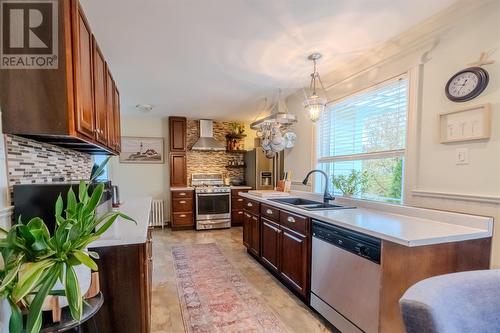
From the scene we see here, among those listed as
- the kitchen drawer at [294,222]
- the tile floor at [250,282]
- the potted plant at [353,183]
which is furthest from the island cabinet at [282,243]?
the potted plant at [353,183]

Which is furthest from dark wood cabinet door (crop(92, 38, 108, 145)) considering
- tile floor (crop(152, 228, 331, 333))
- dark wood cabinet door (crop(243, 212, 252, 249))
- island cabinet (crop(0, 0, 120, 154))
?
dark wood cabinet door (crop(243, 212, 252, 249))

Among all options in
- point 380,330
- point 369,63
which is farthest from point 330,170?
point 380,330

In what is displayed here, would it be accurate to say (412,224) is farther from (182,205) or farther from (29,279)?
(182,205)

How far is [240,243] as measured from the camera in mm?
4117

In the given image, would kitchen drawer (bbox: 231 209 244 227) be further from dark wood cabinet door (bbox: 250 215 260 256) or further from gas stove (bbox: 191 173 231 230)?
dark wood cabinet door (bbox: 250 215 260 256)

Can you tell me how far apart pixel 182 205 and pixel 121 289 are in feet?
12.0

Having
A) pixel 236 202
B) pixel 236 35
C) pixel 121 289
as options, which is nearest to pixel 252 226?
pixel 236 202

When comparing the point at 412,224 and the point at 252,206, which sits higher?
the point at 412,224

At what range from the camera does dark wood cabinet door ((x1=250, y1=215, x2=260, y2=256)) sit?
3113mm

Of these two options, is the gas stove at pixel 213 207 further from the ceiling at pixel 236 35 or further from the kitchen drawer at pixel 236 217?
the ceiling at pixel 236 35

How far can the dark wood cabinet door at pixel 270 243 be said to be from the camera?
2.63 meters

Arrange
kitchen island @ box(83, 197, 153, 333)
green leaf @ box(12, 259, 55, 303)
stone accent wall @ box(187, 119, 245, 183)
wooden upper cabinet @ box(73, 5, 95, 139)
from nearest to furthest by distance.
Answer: green leaf @ box(12, 259, 55, 303)
wooden upper cabinet @ box(73, 5, 95, 139)
kitchen island @ box(83, 197, 153, 333)
stone accent wall @ box(187, 119, 245, 183)

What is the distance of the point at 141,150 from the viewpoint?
5152mm

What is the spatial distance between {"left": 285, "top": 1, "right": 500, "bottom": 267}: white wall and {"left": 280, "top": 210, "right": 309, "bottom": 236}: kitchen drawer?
883 millimetres
